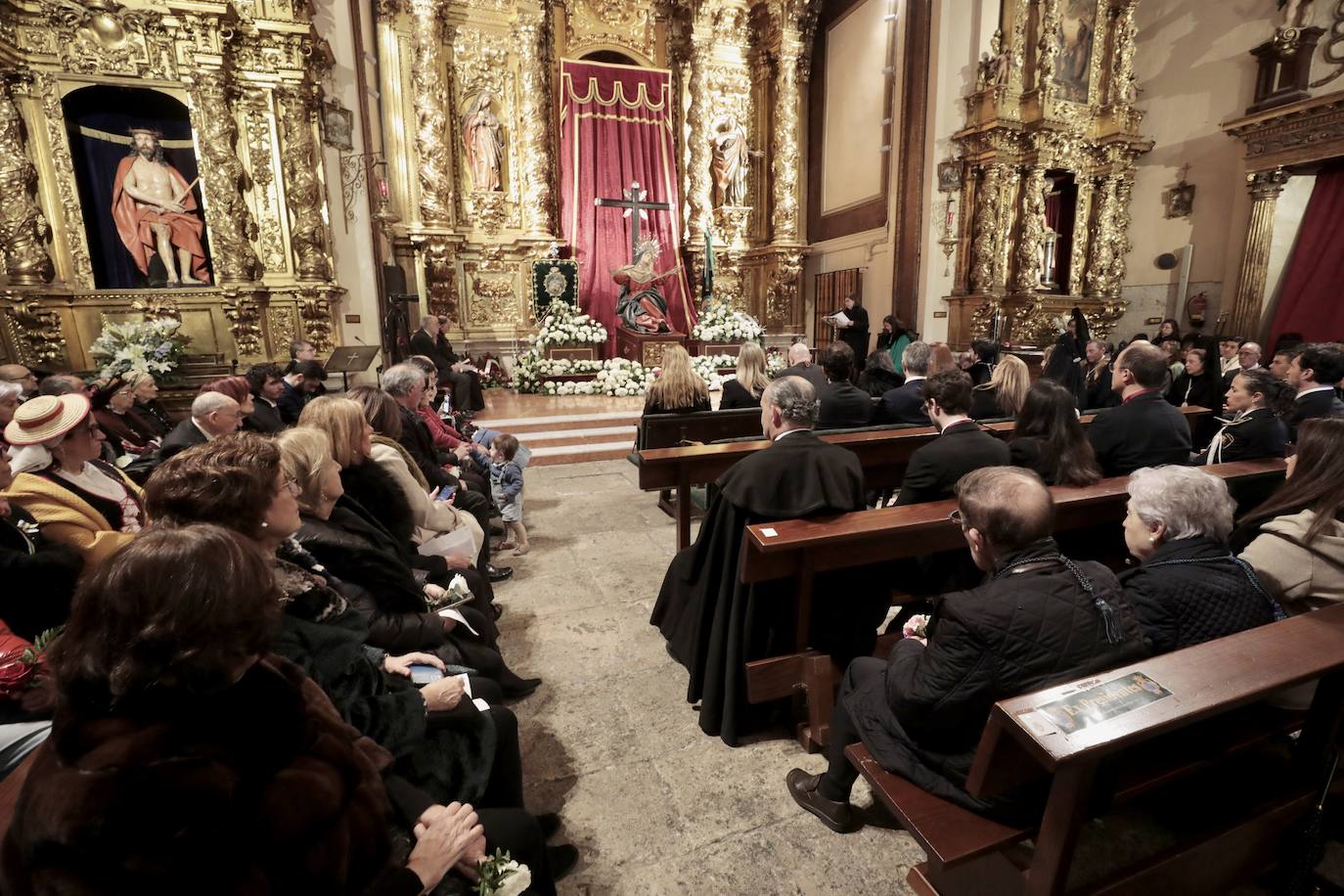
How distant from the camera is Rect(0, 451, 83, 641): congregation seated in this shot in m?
1.93

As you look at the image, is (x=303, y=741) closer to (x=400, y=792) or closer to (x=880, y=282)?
(x=400, y=792)

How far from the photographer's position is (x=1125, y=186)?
36.9 feet

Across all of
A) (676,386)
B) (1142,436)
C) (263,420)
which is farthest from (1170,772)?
(263,420)

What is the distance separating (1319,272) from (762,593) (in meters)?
11.3

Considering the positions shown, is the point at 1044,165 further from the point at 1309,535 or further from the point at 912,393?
the point at 1309,535

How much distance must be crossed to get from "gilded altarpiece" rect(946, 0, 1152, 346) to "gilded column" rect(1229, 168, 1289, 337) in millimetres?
1842

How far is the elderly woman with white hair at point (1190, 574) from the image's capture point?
1.64 m

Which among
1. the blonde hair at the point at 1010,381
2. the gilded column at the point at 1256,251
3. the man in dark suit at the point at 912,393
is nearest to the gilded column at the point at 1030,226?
the gilded column at the point at 1256,251

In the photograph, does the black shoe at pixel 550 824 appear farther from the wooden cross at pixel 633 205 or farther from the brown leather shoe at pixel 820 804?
the wooden cross at pixel 633 205

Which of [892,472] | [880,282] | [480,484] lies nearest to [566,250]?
[880,282]

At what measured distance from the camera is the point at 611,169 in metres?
12.0

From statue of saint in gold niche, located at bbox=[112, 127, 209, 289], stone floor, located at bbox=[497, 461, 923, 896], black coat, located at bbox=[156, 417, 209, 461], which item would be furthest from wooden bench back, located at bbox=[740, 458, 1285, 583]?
statue of saint in gold niche, located at bbox=[112, 127, 209, 289]

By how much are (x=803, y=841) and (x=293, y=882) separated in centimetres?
156

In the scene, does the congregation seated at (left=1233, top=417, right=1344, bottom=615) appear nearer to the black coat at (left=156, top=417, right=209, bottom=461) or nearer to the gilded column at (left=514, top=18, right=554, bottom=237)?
the black coat at (left=156, top=417, right=209, bottom=461)
